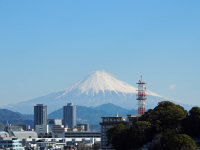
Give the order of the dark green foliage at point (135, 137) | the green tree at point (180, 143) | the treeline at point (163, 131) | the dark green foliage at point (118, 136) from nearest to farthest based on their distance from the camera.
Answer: the green tree at point (180, 143) → the treeline at point (163, 131) → the dark green foliage at point (135, 137) → the dark green foliage at point (118, 136)

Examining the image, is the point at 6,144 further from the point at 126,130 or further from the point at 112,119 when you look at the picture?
the point at 126,130

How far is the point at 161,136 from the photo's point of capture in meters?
86.5

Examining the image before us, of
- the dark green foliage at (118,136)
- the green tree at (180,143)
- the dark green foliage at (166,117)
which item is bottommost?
the green tree at (180,143)

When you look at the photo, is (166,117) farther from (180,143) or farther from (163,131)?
(180,143)

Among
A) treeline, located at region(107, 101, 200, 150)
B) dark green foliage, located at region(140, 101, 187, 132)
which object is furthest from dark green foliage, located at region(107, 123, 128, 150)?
dark green foliage, located at region(140, 101, 187, 132)

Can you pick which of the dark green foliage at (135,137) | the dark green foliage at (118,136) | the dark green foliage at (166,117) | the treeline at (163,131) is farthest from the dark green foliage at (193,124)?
the dark green foliage at (118,136)

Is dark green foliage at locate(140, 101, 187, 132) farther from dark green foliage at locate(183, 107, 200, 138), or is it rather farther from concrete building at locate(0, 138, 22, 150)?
concrete building at locate(0, 138, 22, 150)

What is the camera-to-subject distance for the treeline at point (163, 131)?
8312cm

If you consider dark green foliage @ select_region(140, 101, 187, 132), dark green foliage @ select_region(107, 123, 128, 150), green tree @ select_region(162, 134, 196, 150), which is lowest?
green tree @ select_region(162, 134, 196, 150)

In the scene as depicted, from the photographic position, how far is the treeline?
83.1 metres

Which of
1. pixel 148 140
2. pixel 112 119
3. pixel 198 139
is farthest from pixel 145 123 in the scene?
pixel 112 119

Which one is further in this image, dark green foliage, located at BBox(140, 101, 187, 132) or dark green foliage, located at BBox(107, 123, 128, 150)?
dark green foliage, located at BBox(107, 123, 128, 150)

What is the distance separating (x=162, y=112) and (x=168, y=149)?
36.5 feet

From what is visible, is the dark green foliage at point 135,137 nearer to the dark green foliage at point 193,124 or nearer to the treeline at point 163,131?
the treeline at point 163,131
